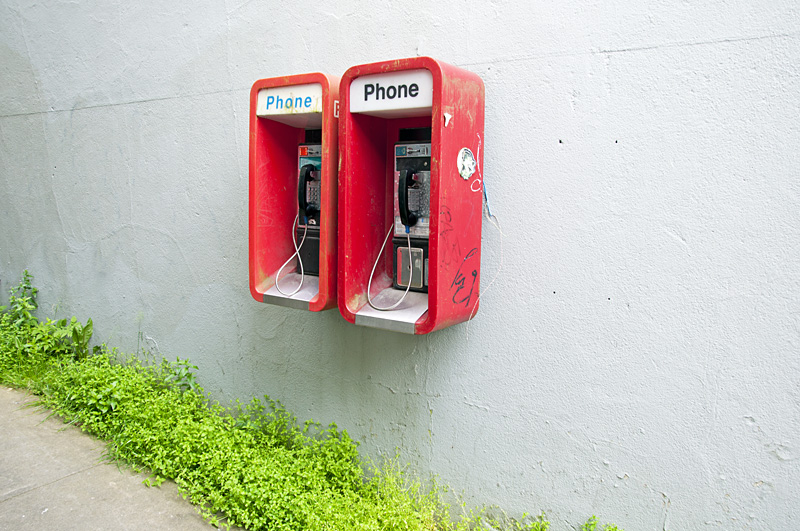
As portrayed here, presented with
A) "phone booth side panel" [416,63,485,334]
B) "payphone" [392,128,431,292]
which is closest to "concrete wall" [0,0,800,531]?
"phone booth side panel" [416,63,485,334]

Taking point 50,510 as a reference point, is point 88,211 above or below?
above

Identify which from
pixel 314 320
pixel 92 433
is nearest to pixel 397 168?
pixel 314 320

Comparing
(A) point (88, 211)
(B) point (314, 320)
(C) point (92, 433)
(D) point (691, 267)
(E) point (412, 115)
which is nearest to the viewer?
(D) point (691, 267)

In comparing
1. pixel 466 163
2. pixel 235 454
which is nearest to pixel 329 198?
pixel 466 163

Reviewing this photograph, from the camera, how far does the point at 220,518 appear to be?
2.57 meters

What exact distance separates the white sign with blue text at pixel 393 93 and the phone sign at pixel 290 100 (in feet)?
0.81

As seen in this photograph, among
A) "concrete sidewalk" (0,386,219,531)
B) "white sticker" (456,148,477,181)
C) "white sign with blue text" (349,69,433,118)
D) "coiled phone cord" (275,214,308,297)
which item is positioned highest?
"white sign with blue text" (349,69,433,118)

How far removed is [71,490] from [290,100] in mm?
2056

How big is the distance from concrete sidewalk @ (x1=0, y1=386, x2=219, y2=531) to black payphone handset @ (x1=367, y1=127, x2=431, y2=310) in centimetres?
137

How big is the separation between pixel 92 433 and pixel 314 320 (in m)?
1.48

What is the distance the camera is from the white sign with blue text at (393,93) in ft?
6.80

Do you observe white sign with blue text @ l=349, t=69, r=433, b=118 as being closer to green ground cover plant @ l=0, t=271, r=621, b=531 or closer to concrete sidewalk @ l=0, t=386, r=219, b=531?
green ground cover plant @ l=0, t=271, r=621, b=531

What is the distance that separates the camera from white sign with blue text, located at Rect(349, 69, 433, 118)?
2072 millimetres

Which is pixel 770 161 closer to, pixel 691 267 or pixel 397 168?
pixel 691 267
